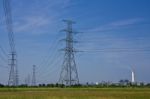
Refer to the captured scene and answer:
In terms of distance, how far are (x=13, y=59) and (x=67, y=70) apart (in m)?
20.2

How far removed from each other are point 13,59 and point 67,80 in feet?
57.9

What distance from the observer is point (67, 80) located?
95125mm

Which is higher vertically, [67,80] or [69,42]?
[69,42]

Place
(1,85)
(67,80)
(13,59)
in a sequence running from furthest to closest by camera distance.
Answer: (1,85)
(13,59)
(67,80)

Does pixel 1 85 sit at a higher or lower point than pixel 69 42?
lower

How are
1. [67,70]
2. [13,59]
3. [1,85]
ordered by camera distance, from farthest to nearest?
[1,85] → [13,59] → [67,70]

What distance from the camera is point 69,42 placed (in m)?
93.1

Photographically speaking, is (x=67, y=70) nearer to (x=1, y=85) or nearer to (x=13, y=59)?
(x=13, y=59)

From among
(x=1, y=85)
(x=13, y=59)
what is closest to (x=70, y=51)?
(x=13, y=59)

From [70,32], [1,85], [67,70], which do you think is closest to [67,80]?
[67,70]

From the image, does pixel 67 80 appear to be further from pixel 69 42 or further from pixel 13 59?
pixel 13 59

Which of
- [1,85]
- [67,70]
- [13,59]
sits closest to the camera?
[67,70]

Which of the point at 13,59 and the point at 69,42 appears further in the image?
the point at 13,59

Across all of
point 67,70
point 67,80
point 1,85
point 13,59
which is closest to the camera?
point 67,70
